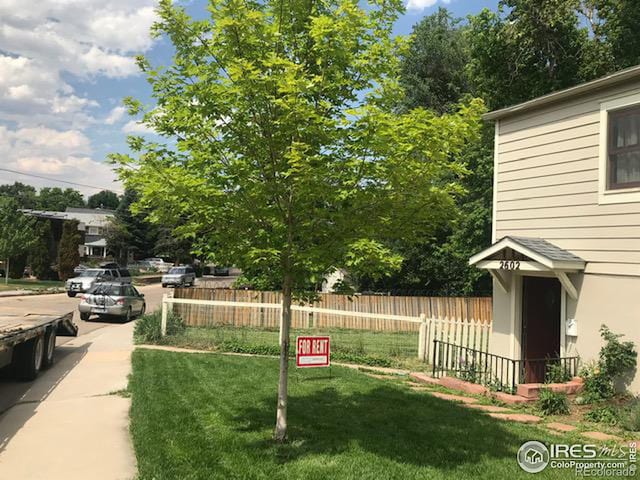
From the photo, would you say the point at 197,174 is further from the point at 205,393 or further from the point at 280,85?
the point at 205,393

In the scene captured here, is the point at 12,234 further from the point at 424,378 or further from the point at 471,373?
the point at 471,373

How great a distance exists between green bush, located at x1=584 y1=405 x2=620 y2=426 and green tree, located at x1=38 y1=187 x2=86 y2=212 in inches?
5250

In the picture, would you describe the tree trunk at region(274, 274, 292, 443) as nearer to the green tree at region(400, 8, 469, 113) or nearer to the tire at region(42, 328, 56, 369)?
the tire at region(42, 328, 56, 369)

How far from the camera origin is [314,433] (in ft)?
20.7

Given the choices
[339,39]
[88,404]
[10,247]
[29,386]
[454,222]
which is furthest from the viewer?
[10,247]

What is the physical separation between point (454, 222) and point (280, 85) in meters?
2.76

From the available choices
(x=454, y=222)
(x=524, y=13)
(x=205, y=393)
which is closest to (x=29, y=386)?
(x=205, y=393)

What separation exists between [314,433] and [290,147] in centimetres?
344

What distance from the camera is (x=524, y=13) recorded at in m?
20.2

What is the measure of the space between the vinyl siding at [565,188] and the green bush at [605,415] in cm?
199

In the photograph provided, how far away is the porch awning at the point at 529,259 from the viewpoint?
837 centimetres

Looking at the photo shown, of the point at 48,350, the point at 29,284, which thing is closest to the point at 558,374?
the point at 48,350

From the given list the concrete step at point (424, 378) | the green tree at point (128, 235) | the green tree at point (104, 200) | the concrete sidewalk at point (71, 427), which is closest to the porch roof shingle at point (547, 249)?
the concrete step at point (424, 378)

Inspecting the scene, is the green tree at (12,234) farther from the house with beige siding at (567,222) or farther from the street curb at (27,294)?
the house with beige siding at (567,222)
